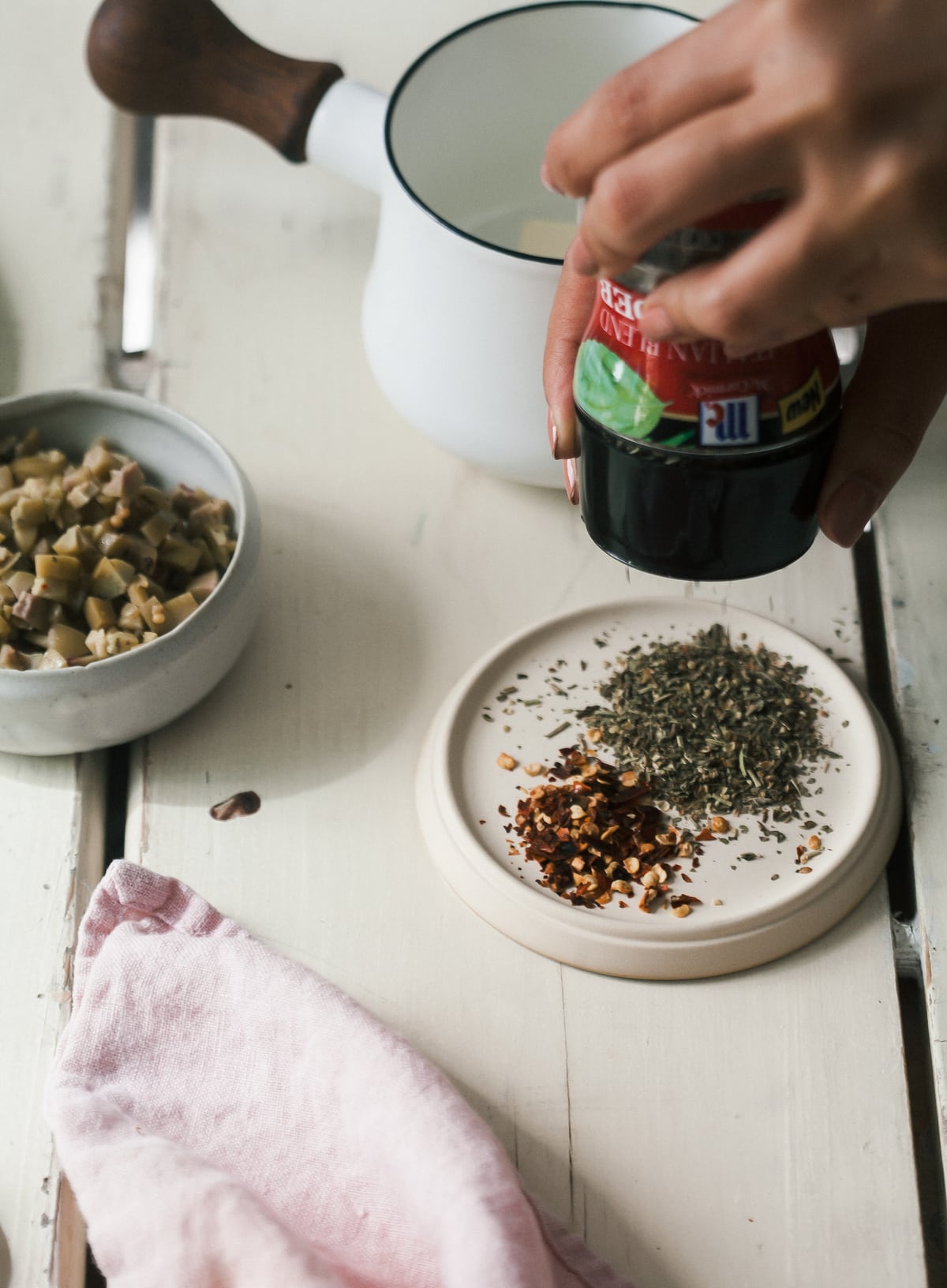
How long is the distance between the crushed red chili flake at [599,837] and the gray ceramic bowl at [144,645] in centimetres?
21

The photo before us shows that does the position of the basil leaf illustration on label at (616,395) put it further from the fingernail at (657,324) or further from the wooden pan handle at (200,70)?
the wooden pan handle at (200,70)

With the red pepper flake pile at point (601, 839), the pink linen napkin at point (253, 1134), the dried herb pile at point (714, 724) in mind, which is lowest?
the pink linen napkin at point (253, 1134)

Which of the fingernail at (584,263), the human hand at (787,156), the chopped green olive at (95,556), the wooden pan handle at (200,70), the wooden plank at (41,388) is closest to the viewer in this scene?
the human hand at (787,156)

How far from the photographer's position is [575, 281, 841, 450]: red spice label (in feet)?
1.77

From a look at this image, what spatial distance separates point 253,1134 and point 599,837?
250 millimetres

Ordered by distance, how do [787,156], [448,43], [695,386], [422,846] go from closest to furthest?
1. [787,156]
2. [695,386]
3. [422,846]
4. [448,43]

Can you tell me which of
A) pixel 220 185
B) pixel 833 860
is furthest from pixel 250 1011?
pixel 220 185

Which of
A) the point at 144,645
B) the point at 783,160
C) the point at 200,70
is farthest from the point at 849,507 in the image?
the point at 200,70

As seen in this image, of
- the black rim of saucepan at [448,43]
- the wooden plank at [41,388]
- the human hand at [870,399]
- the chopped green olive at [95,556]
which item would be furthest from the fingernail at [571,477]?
the wooden plank at [41,388]

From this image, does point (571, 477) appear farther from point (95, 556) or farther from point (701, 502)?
point (95, 556)

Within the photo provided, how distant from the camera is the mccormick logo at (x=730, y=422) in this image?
544 millimetres

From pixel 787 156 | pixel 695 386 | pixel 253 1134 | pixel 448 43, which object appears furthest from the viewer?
pixel 448 43

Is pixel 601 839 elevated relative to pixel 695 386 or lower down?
lower down

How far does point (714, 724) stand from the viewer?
2.62 ft
